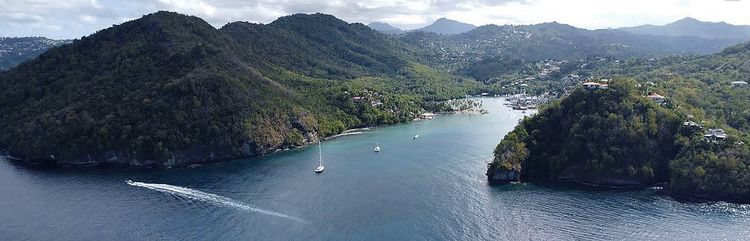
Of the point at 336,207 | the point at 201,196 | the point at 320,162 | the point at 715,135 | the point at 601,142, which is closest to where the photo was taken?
the point at 336,207

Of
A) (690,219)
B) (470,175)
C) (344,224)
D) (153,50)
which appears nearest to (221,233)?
(344,224)

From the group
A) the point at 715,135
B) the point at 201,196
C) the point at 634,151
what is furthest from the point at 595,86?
the point at 201,196

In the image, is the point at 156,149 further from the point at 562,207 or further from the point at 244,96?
the point at 562,207

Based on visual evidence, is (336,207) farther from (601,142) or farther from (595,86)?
(595,86)

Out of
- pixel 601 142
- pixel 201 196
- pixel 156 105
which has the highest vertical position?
pixel 156 105

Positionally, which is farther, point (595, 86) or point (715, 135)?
point (595, 86)

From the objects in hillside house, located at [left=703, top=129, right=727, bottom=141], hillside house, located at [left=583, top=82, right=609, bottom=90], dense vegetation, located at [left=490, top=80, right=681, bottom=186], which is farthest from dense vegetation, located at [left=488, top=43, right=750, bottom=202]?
hillside house, located at [left=583, top=82, right=609, bottom=90]
